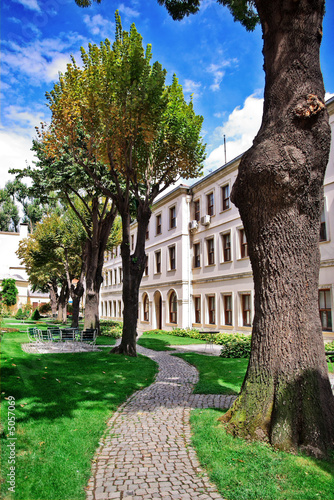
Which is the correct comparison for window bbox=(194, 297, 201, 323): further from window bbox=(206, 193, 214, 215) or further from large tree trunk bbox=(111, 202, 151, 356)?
large tree trunk bbox=(111, 202, 151, 356)

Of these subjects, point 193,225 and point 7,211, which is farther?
point 7,211

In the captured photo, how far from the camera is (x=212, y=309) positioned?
84.8 ft

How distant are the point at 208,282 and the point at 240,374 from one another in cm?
1601

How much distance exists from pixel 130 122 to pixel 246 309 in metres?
14.3

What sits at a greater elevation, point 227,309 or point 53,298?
point 53,298

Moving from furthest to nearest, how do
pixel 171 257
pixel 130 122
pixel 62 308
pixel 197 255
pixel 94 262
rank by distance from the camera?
pixel 62 308, pixel 171 257, pixel 197 255, pixel 94 262, pixel 130 122

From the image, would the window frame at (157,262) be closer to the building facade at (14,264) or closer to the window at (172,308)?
the window at (172,308)

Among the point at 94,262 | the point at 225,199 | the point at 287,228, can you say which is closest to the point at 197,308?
the point at 225,199

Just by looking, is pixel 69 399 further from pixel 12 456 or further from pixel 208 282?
pixel 208 282

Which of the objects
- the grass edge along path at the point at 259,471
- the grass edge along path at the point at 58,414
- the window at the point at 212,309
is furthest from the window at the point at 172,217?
the grass edge along path at the point at 259,471

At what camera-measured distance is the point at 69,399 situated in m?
6.72

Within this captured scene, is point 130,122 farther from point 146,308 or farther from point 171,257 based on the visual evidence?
point 146,308

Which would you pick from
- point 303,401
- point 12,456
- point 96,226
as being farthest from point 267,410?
point 96,226

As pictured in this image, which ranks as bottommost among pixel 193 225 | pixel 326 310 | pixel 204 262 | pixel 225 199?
pixel 326 310
